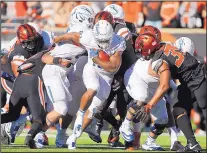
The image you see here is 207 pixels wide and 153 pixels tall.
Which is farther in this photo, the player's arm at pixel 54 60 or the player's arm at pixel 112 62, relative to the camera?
the player's arm at pixel 54 60

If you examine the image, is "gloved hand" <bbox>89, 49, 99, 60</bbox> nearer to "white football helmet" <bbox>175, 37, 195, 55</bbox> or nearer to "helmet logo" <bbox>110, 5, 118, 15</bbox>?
"helmet logo" <bbox>110, 5, 118, 15</bbox>

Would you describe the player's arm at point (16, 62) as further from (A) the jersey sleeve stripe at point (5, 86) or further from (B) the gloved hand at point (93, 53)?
(B) the gloved hand at point (93, 53)

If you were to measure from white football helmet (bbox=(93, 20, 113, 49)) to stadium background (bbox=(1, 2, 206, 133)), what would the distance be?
665 centimetres

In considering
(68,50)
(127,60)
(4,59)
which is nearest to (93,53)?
(68,50)

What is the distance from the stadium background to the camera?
17.1m

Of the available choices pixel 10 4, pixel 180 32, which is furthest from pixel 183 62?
pixel 10 4

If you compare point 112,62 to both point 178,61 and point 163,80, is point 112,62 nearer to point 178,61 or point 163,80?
point 163,80

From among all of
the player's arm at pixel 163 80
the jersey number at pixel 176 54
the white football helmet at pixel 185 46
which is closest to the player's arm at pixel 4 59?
the white football helmet at pixel 185 46

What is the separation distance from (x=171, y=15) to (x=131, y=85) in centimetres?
704

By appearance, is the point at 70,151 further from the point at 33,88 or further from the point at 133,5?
the point at 133,5

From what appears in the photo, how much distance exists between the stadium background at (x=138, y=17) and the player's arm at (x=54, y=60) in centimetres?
634

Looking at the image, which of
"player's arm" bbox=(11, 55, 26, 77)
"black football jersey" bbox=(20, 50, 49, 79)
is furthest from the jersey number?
"player's arm" bbox=(11, 55, 26, 77)

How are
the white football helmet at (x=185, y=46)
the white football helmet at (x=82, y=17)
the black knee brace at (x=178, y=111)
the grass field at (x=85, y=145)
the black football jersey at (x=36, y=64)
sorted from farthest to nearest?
the white football helmet at (x=185, y=46)
the white football helmet at (x=82, y=17)
the black football jersey at (x=36, y=64)
the black knee brace at (x=178, y=111)
the grass field at (x=85, y=145)

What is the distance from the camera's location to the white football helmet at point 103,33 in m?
10.2
